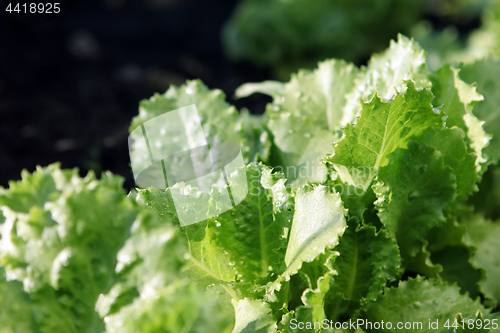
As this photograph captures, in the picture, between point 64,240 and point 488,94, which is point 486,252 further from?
point 64,240

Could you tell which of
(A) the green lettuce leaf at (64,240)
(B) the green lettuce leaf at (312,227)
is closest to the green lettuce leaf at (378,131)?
(B) the green lettuce leaf at (312,227)

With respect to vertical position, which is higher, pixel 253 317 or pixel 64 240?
pixel 64 240

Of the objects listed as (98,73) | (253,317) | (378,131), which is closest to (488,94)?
(378,131)

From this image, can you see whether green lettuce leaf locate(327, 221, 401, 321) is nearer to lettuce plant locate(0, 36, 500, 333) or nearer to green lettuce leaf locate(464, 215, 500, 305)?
lettuce plant locate(0, 36, 500, 333)

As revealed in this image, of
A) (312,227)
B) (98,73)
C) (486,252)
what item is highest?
(98,73)

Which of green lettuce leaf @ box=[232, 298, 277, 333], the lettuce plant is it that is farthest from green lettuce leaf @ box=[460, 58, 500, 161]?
green lettuce leaf @ box=[232, 298, 277, 333]

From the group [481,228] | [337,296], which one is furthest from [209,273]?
[481,228]

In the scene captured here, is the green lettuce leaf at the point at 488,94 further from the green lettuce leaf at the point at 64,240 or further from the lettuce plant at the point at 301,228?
the green lettuce leaf at the point at 64,240
